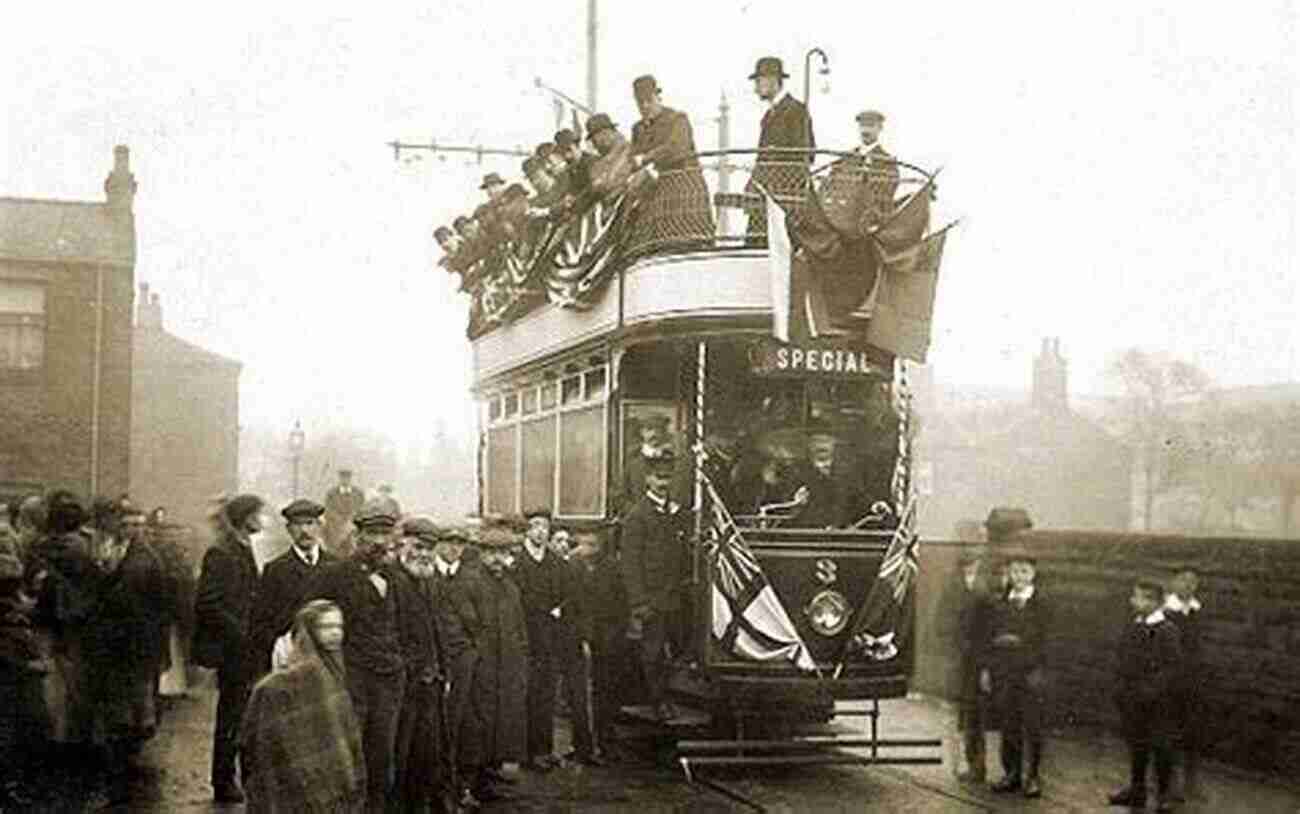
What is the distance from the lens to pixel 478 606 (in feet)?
34.6

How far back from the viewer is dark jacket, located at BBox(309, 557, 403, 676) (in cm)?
862

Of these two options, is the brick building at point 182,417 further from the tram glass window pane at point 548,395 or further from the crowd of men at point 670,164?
the crowd of men at point 670,164

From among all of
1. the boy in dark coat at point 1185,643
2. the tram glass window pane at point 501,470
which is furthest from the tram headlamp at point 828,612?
the tram glass window pane at point 501,470

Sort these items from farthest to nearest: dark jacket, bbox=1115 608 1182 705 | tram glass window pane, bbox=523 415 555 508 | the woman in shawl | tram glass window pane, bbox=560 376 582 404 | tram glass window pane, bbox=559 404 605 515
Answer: tram glass window pane, bbox=523 415 555 508 < tram glass window pane, bbox=560 376 582 404 < tram glass window pane, bbox=559 404 605 515 < dark jacket, bbox=1115 608 1182 705 < the woman in shawl

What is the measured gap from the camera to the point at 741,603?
11516 mm

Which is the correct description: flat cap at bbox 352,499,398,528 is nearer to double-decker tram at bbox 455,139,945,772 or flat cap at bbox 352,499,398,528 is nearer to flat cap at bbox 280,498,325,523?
flat cap at bbox 280,498,325,523

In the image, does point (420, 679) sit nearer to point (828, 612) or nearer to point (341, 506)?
point (828, 612)

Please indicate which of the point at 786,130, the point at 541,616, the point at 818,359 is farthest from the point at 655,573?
the point at 786,130

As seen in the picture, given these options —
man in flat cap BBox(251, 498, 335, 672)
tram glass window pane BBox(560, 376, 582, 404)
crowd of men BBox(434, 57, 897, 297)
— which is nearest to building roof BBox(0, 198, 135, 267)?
crowd of men BBox(434, 57, 897, 297)

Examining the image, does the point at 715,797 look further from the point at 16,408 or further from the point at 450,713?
the point at 16,408

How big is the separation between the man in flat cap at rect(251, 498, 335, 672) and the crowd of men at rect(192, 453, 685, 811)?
0.01 meters

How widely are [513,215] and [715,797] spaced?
7.45 meters

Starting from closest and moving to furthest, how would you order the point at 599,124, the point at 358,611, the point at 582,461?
the point at 358,611 → the point at 599,124 → the point at 582,461

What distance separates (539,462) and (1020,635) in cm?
561
